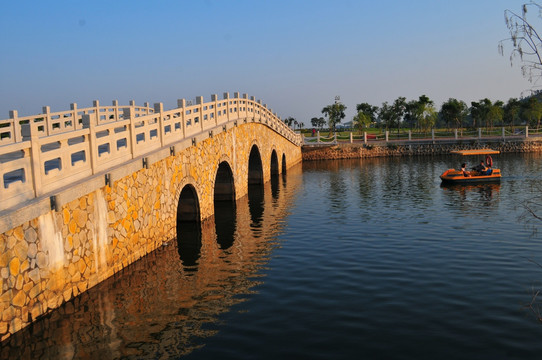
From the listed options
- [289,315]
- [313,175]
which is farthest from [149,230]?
[313,175]

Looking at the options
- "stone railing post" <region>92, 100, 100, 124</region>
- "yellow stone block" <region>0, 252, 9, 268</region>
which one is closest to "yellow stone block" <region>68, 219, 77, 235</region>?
"yellow stone block" <region>0, 252, 9, 268</region>

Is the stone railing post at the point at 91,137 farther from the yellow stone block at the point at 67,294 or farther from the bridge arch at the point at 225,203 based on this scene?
the bridge arch at the point at 225,203

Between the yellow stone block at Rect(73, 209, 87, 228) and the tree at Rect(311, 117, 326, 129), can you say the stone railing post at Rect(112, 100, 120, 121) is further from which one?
the tree at Rect(311, 117, 326, 129)

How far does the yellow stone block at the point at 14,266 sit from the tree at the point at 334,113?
250ft

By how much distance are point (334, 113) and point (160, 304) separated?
79.7 meters

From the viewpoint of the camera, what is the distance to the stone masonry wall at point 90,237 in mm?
8125

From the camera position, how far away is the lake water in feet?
26.3

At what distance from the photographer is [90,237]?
34.5 ft

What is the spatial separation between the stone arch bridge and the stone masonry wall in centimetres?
2

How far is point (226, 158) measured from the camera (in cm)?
2209

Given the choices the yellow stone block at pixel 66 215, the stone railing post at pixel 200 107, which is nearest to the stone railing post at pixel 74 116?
the stone railing post at pixel 200 107

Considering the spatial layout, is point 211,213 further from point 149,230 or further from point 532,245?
point 532,245

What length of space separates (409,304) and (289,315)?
7.93 feet

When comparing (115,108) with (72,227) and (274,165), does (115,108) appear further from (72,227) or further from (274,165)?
(274,165)
